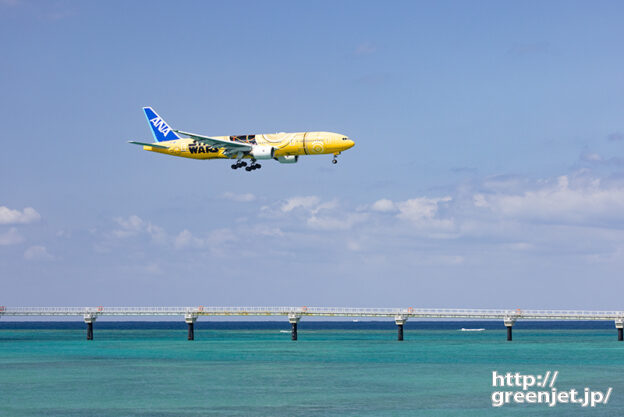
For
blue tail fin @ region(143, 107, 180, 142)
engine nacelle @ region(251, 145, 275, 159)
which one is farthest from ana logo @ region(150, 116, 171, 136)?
engine nacelle @ region(251, 145, 275, 159)

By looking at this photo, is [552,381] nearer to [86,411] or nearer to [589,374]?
[589,374]

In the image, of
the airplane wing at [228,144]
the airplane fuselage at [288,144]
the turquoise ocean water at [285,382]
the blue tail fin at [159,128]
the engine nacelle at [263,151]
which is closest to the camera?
the turquoise ocean water at [285,382]

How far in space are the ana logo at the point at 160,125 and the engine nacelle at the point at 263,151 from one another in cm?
1713

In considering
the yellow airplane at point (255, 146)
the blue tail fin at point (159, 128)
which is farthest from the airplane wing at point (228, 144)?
the blue tail fin at point (159, 128)

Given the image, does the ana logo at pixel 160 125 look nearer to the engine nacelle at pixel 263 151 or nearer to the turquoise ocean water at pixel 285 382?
the engine nacelle at pixel 263 151

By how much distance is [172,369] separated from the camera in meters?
89.1

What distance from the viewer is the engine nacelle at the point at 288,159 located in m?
88.3

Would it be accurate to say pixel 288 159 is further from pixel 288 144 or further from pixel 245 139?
pixel 245 139

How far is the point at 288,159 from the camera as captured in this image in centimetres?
8850

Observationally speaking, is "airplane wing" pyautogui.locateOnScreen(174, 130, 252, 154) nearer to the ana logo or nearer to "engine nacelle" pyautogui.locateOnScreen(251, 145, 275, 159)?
"engine nacelle" pyautogui.locateOnScreen(251, 145, 275, 159)

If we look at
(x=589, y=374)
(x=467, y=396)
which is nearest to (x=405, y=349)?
(x=589, y=374)

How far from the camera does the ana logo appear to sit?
102 meters

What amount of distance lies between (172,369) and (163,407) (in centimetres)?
2849

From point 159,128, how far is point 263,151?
68.6ft
